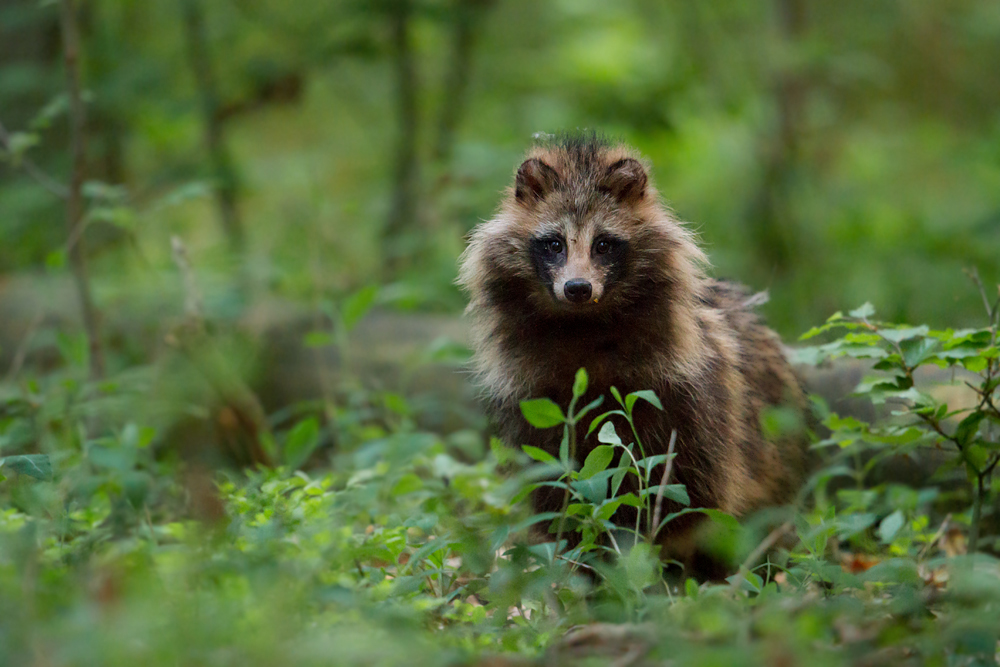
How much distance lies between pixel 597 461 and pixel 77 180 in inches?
141

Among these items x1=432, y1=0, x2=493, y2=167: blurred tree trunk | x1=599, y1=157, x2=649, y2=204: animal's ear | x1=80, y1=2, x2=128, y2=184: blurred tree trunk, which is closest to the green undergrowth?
x1=599, y1=157, x2=649, y2=204: animal's ear

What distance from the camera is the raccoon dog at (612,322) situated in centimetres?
375

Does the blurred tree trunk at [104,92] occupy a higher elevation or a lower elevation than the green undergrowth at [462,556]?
higher

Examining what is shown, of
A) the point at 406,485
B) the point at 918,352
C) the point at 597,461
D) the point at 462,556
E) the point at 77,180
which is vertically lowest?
the point at 406,485

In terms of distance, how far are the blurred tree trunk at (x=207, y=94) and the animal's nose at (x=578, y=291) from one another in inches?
188

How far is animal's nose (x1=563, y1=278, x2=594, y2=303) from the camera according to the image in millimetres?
3607

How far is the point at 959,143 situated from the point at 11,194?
9977mm

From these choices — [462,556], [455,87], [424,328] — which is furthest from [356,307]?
[455,87]

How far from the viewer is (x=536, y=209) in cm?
406

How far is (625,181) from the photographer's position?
400 centimetres

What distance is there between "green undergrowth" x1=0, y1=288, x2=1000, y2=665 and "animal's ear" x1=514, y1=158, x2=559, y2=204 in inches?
39.6

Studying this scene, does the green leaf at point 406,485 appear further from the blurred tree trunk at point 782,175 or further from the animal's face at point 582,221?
the blurred tree trunk at point 782,175

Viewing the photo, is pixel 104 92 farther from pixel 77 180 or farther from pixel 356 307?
pixel 356 307

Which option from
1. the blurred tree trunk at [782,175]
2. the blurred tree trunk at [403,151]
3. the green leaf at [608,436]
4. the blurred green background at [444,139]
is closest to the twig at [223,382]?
the blurred green background at [444,139]
